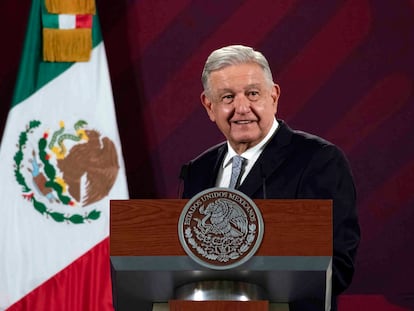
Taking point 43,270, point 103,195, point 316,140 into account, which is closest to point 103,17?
point 103,195

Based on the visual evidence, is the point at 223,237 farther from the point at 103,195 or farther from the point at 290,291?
the point at 103,195

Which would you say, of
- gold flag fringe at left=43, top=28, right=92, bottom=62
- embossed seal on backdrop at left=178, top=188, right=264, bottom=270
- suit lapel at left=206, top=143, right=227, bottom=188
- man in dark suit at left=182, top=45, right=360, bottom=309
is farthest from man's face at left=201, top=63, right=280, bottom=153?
gold flag fringe at left=43, top=28, right=92, bottom=62

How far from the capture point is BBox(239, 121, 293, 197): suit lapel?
3023mm

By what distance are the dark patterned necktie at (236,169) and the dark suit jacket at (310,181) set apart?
97 mm

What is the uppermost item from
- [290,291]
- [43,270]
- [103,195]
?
[103,195]

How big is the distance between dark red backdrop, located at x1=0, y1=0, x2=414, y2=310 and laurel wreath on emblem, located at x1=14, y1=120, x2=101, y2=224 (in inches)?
8.6

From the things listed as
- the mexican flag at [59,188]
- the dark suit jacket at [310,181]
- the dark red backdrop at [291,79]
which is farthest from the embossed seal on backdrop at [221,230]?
the dark red backdrop at [291,79]

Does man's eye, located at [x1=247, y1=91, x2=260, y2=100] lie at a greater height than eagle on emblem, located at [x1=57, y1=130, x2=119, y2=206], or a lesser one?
lesser

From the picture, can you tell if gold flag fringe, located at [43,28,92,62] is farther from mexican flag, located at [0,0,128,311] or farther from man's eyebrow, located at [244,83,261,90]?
man's eyebrow, located at [244,83,261,90]

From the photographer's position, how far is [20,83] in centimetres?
530

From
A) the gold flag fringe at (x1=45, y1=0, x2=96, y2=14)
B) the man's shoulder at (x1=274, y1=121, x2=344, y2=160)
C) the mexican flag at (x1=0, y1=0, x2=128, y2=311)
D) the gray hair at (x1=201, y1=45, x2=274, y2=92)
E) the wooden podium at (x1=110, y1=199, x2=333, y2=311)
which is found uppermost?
the gold flag fringe at (x1=45, y1=0, x2=96, y2=14)

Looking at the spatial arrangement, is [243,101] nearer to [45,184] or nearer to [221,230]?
[221,230]

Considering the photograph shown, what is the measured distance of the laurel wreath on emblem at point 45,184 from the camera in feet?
17.0

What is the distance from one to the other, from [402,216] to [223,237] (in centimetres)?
310
